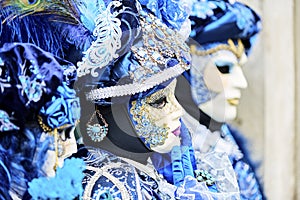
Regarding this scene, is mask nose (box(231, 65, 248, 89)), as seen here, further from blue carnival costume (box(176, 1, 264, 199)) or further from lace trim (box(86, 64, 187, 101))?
lace trim (box(86, 64, 187, 101))

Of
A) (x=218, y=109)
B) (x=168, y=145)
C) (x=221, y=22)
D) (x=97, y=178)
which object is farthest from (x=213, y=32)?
(x=97, y=178)

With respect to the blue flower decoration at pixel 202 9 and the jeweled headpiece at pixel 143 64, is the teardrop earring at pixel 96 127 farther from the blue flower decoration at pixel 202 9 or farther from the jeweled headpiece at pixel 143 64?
the blue flower decoration at pixel 202 9

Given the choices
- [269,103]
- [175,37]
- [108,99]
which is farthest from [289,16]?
[108,99]

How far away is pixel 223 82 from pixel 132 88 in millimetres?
283

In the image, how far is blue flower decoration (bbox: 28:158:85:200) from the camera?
0.74 metres

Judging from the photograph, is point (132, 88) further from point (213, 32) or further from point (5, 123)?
Result: point (213, 32)

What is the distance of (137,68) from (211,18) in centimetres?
26

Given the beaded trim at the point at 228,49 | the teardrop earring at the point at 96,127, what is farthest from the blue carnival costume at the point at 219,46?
the teardrop earring at the point at 96,127

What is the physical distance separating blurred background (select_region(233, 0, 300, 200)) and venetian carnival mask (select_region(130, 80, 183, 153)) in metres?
0.31

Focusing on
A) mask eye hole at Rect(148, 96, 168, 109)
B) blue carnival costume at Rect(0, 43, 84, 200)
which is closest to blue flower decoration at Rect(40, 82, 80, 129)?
blue carnival costume at Rect(0, 43, 84, 200)

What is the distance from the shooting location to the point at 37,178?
0.74m

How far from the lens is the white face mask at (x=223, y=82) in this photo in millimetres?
1008

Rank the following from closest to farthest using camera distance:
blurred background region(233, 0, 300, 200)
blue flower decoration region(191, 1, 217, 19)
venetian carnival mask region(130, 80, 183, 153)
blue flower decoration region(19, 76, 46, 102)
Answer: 1. blue flower decoration region(19, 76, 46, 102)
2. venetian carnival mask region(130, 80, 183, 153)
3. blue flower decoration region(191, 1, 217, 19)
4. blurred background region(233, 0, 300, 200)

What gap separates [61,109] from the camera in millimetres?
730
